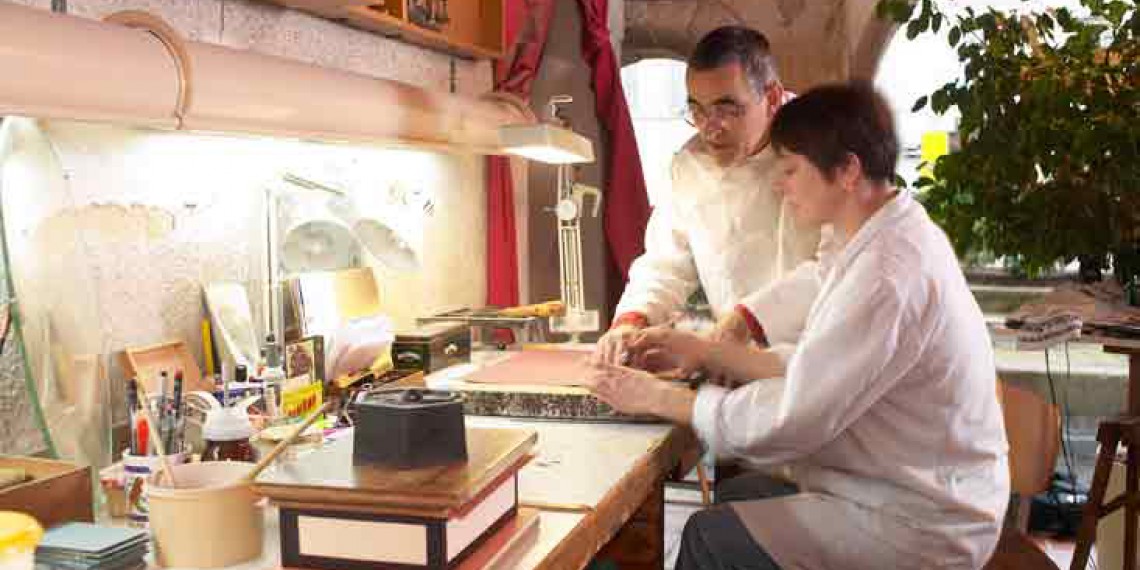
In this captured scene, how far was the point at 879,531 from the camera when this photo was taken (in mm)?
1621

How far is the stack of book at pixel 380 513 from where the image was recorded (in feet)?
3.67

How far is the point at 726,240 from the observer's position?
249 centimetres

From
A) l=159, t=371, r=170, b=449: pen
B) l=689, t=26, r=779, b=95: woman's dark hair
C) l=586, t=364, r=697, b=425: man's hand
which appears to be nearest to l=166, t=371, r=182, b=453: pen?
l=159, t=371, r=170, b=449: pen

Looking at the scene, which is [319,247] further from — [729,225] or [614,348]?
[729,225]

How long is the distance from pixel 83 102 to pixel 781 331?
138 centimetres

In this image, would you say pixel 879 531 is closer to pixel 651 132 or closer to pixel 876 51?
pixel 876 51

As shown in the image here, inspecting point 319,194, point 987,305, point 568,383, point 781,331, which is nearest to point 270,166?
point 319,194

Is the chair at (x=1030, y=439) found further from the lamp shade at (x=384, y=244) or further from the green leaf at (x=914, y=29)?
the green leaf at (x=914, y=29)

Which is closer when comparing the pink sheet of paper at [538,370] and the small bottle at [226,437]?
the small bottle at [226,437]

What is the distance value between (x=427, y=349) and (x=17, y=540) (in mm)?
1255

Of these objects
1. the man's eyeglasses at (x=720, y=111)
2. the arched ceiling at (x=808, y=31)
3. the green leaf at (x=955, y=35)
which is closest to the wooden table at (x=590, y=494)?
the man's eyeglasses at (x=720, y=111)

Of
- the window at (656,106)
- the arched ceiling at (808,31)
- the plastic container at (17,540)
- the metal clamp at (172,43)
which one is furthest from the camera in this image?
the window at (656,106)

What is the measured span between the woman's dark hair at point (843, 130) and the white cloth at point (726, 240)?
0.72 meters

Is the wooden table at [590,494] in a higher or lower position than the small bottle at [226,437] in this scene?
lower
